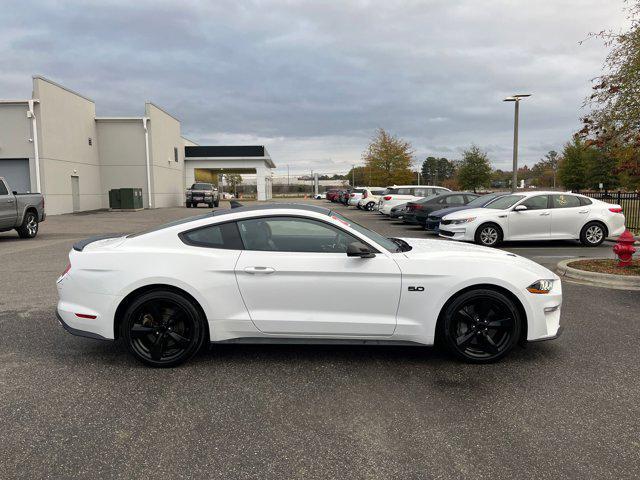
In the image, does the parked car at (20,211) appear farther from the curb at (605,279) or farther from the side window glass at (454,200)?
the curb at (605,279)

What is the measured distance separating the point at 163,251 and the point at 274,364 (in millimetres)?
1395

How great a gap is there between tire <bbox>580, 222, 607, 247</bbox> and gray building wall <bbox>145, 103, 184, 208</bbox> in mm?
29305

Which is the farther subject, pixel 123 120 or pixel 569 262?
pixel 123 120

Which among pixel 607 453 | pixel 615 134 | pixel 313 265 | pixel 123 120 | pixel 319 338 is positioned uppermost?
pixel 123 120

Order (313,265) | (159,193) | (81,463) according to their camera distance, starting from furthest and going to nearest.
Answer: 1. (159,193)
2. (313,265)
3. (81,463)

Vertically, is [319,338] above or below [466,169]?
below

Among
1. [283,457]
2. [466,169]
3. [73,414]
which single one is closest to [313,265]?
[283,457]

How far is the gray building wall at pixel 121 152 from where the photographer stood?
33.0 m

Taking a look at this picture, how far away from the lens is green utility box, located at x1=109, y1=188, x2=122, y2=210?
31766mm

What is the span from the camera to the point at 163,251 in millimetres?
4250

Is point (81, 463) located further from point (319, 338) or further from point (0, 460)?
point (319, 338)

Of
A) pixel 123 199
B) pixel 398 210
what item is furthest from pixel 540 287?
pixel 123 199

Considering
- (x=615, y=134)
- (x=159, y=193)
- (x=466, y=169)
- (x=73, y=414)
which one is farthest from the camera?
(x=466, y=169)

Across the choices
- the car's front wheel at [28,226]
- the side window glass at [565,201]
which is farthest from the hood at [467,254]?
the car's front wheel at [28,226]
